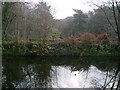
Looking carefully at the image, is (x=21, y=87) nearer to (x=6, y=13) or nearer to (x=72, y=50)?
(x=72, y=50)

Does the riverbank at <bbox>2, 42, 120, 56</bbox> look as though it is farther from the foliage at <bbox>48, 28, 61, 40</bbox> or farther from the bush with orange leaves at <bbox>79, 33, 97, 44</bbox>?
the foliage at <bbox>48, 28, 61, 40</bbox>

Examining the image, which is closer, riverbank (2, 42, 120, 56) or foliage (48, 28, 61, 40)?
riverbank (2, 42, 120, 56)

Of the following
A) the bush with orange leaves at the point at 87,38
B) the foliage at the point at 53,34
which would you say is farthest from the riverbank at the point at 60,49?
the foliage at the point at 53,34

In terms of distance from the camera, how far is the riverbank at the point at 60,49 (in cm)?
884

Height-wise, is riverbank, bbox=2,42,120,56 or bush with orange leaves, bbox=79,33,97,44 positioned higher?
bush with orange leaves, bbox=79,33,97,44

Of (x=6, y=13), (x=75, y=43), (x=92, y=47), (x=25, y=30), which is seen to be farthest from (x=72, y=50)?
(x=6, y=13)

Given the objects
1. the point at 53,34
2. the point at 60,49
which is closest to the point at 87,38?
the point at 60,49

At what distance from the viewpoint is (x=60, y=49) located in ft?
30.6

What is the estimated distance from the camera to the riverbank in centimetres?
884

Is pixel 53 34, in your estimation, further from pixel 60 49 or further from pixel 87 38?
pixel 87 38

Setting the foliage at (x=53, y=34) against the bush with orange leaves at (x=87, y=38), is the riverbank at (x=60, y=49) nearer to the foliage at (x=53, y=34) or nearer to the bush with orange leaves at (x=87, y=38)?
the bush with orange leaves at (x=87, y=38)

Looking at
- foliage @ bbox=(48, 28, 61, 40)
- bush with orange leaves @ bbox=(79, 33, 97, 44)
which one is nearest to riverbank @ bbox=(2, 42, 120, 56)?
bush with orange leaves @ bbox=(79, 33, 97, 44)

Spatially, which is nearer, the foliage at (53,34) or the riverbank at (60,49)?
the riverbank at (60,49)

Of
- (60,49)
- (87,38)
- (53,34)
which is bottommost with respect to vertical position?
(60,49)
